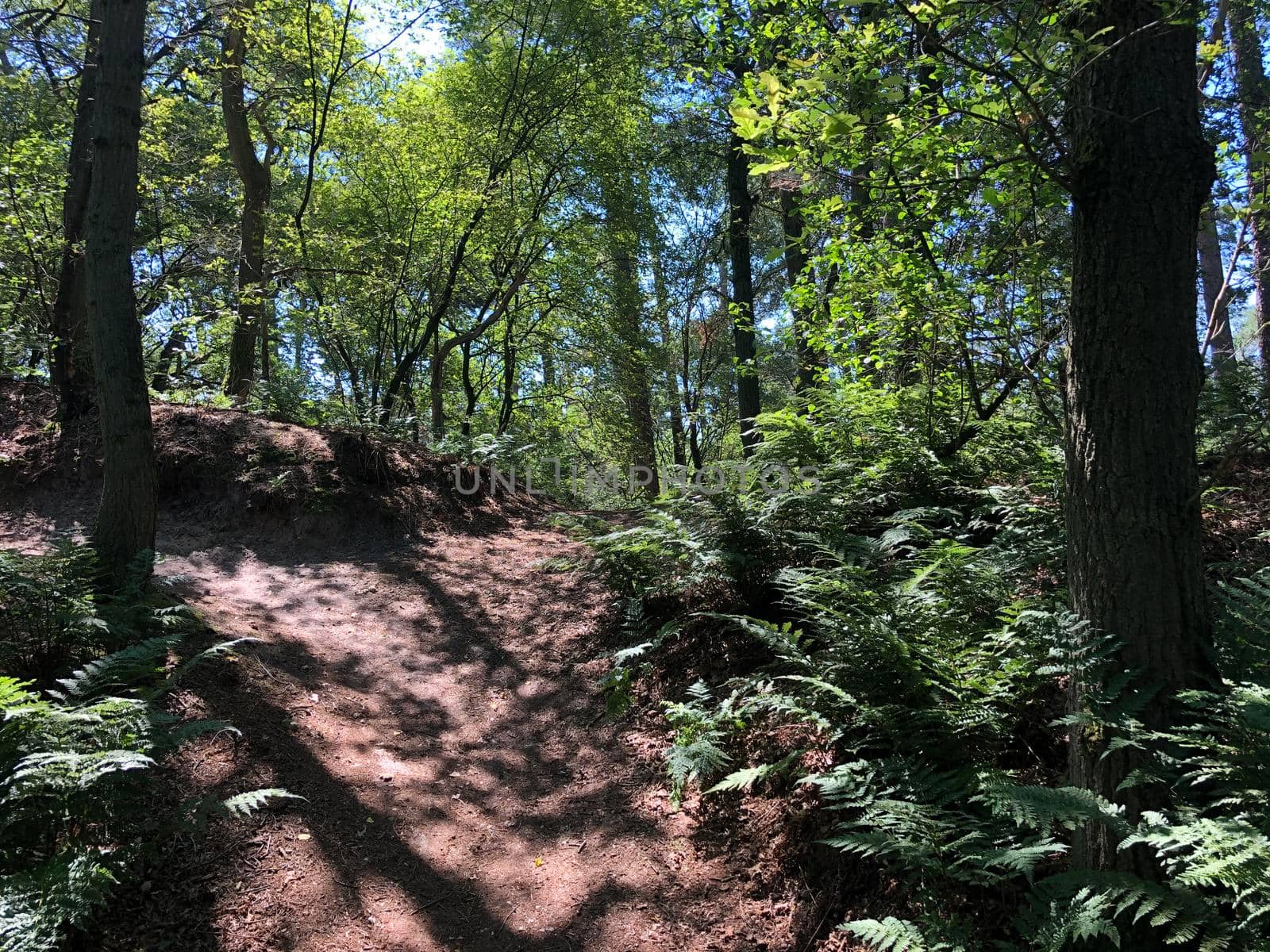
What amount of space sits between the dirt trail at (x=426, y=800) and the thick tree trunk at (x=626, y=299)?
8780 mm

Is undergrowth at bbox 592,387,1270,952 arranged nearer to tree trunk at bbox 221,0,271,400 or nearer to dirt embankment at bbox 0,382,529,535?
dirt embankment at bbox 0,382,529,535

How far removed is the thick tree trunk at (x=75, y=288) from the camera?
28.1 ft

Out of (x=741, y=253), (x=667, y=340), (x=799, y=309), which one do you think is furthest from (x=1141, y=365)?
(x=667, y=340)

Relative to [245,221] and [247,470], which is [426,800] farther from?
[245,221]

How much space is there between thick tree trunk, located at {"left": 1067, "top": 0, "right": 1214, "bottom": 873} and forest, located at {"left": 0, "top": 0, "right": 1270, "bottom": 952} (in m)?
0.02

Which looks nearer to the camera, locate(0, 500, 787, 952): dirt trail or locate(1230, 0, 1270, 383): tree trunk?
locate(0, 500, 787, 952): dirt trail

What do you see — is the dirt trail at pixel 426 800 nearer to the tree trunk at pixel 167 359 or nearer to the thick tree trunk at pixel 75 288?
the thick tree trunk at pixel 75 288

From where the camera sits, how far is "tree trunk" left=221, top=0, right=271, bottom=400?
11664 millimetres

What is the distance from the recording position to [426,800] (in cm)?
424

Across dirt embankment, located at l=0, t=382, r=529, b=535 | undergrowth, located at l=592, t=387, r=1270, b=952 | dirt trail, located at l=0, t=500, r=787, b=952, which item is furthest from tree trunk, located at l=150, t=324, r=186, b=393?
undergrowth, located at l=592, t=387, r=1270, b=952

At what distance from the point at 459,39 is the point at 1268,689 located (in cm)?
1514

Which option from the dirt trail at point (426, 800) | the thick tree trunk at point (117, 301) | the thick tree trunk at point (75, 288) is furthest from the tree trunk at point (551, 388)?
the thick tree trunk at point (117, 301)

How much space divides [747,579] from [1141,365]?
3153mm

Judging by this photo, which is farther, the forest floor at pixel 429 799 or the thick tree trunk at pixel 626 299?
the thick tree trunk at pixel 626 299
